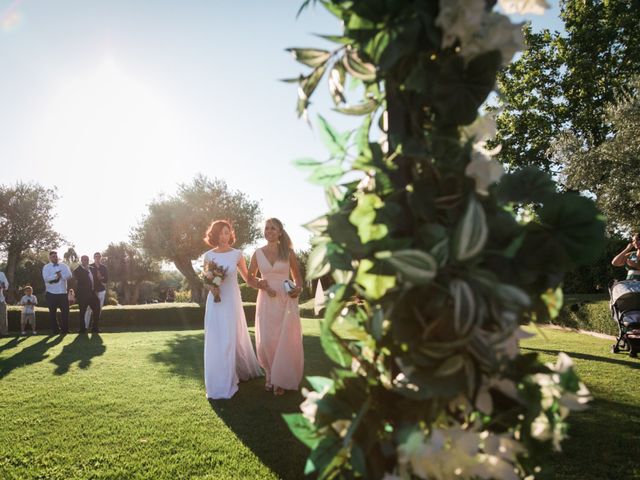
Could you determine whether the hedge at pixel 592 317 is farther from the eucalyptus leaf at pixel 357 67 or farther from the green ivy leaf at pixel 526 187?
the eucalyptus leaf at pixel 357 67

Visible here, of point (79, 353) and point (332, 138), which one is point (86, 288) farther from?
point (332, 138)

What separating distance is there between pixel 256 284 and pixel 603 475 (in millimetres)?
4483

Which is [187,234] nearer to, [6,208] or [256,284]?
[6,208]

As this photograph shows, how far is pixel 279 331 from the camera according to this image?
638 centimetres

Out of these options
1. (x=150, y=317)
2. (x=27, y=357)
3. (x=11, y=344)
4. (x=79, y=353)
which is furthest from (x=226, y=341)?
(x=150, y=317)

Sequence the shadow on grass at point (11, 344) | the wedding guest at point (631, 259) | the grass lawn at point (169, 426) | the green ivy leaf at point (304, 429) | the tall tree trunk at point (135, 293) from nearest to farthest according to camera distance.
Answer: the green ivy leaf at point (304, 429) < the grass lawn at point (169, 426) < the wedding guest at point (631, 259) < the shadow on grass at point (11, 344) < the tall tree trunk at point (135, 293)

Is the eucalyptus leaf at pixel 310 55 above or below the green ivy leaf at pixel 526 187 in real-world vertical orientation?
above

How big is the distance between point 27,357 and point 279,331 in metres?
6.31

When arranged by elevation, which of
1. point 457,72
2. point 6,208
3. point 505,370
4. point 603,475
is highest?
point 6,208

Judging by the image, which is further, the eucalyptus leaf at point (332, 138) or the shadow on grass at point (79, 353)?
the shadow on grass at point (79, 353)

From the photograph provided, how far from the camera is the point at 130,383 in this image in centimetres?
680

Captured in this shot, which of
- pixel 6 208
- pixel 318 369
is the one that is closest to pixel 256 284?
pixel 318 369

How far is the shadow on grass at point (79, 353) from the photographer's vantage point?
27.0 ft

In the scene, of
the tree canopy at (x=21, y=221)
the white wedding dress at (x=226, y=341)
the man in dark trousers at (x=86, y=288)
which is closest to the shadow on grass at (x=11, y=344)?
the man in dark trousers at (x=86, y=288)
